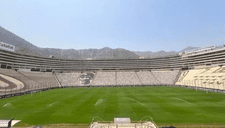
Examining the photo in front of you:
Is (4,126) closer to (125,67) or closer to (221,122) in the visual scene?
(221,122)

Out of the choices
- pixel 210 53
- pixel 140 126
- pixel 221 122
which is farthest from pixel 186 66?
pixel 140 126

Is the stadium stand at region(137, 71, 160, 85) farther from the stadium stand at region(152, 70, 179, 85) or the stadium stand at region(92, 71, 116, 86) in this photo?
the stadium stand at region(92, 71, 116, 86)

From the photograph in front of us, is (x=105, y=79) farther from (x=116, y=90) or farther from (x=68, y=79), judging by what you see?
(x=116, y=90)

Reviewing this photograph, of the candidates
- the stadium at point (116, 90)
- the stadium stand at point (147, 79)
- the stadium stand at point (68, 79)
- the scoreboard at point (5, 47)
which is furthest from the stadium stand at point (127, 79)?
the scoreboard at point (5, 47)

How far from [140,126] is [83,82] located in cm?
7793

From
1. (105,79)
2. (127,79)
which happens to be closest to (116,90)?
(127,79)

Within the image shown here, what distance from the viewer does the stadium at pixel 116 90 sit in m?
18.1

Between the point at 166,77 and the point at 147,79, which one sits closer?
the point at 147,79

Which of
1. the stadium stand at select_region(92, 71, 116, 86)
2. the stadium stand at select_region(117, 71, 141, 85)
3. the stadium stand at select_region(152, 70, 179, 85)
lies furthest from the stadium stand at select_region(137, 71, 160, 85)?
the stadium stand at select_region(92, 71, 116, 86)

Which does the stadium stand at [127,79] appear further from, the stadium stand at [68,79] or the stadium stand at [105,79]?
the stadium stand at [68,79]

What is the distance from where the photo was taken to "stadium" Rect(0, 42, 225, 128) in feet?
59.5

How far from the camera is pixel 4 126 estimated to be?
38.2ft

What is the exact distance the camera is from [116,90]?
5019 cm

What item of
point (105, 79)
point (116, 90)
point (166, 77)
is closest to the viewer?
point (116, 90)
